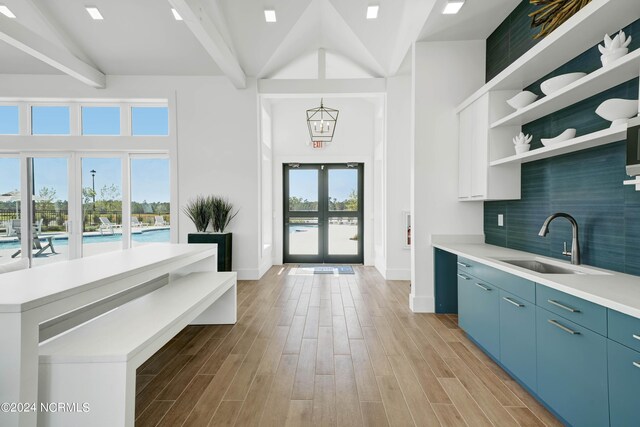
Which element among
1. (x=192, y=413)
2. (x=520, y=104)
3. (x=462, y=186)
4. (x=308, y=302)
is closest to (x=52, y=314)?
(x=192, y=413)

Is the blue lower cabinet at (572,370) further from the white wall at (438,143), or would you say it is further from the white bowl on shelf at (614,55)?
the white wall at (438,143)

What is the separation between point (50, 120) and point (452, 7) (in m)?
6.46

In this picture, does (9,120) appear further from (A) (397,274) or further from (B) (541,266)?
(B) (541,266)

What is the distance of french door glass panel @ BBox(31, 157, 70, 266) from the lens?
5727 millimetres

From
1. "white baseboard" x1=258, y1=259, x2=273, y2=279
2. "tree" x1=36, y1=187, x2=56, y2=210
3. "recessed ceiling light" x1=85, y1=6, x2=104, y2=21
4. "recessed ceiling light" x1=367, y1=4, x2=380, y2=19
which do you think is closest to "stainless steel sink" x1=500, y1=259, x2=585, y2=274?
"recessed ceiling light" x1=367, y1=4, x2=380, y2=19

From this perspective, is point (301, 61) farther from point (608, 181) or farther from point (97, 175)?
point (608, 181)

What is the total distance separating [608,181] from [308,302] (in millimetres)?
3241

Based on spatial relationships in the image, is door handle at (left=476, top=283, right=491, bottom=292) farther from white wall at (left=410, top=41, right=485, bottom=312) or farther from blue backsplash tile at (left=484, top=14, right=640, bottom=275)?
white wall at (left=410, top=41, right=485, bottom=312)

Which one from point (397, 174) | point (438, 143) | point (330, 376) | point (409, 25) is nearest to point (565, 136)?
point (438, 143)

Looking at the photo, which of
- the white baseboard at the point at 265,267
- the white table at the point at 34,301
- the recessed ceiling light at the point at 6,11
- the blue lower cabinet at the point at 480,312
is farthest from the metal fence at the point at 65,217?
the blue lower cabinet at the point at 480,312

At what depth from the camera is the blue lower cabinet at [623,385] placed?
4.44 feet

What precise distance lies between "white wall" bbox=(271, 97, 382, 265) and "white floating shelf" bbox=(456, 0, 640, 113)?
4.09 m

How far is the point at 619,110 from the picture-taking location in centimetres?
184

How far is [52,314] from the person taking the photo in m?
1.48
